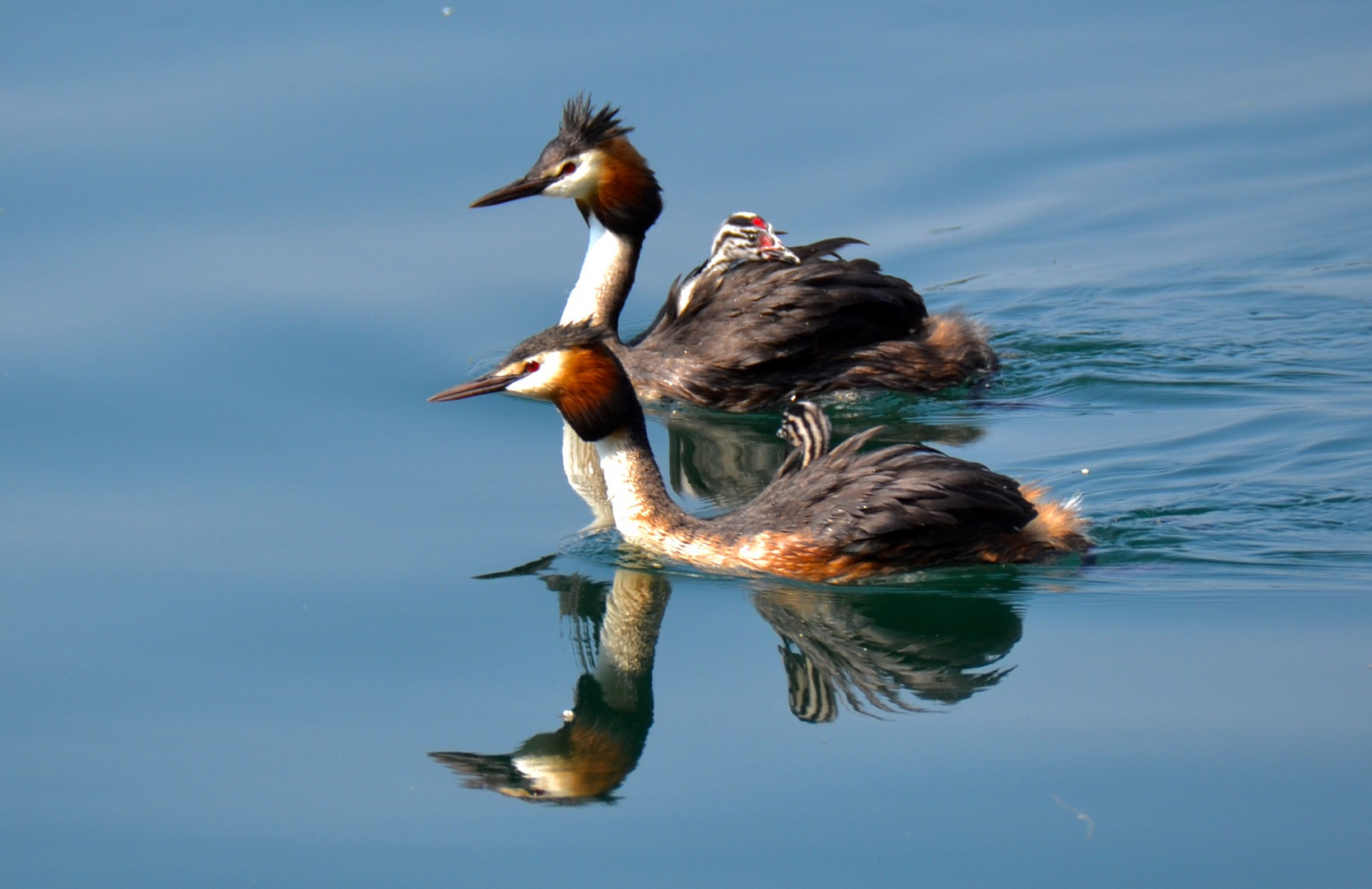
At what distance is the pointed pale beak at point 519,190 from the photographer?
952 centimetres

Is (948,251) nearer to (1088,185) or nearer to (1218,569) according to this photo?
(1088,185)

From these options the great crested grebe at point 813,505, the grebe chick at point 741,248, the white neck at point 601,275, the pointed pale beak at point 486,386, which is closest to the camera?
the great crested grebe at point 813,505

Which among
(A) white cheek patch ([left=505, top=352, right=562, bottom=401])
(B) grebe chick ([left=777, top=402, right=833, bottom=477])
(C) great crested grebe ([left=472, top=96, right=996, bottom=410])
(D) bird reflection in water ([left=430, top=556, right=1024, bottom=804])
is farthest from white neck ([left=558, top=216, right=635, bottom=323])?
(D) bird reflection in water ([left=430, top=556, right=1024, bottom=804])

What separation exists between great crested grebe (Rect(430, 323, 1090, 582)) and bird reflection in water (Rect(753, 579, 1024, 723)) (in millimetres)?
180

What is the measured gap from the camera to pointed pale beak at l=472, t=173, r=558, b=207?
375 inches

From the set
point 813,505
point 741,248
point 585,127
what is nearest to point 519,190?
point 585,127

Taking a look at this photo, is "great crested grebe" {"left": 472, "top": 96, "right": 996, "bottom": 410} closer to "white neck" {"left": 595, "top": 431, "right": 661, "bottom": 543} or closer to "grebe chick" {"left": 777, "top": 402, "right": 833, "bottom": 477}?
"grebe chick" {"left": 777, "top": 402, "right": 833, "bottom": 477}

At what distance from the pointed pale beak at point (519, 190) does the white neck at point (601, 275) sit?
0.40m

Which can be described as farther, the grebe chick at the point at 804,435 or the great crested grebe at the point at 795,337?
the great crested grebe at the point at 795,337

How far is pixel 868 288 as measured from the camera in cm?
928

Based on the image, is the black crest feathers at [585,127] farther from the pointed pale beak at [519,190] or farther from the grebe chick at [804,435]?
the grebe chick at [804,435]

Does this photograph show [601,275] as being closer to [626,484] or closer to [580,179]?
[580,179]

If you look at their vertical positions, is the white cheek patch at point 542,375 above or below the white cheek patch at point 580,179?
below

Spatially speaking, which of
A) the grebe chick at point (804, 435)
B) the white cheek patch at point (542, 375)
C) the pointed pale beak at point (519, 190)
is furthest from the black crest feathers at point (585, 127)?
the white cheek patch at point (542, 375)
